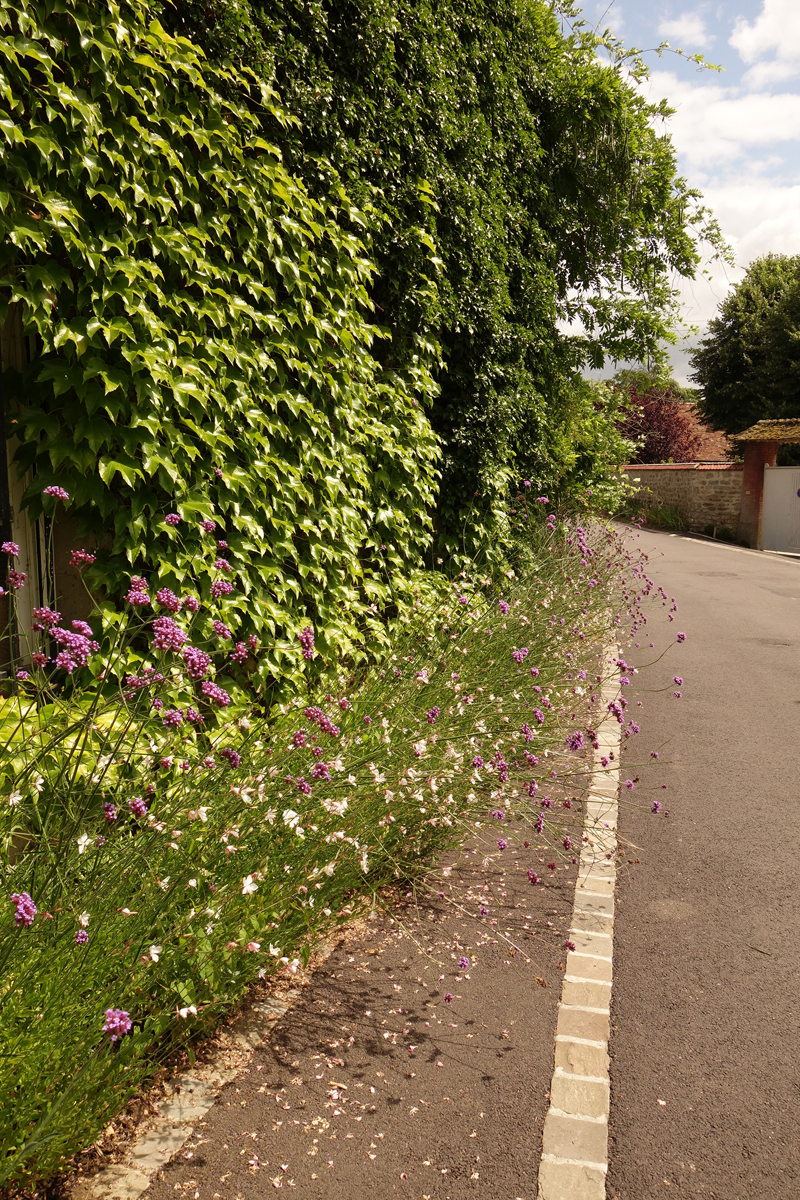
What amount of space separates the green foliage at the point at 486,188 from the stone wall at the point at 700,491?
49.6 feet

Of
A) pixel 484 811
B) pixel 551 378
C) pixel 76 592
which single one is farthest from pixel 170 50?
pixel 551 378

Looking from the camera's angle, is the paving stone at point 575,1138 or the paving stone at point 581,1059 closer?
the paving stone at point 575,1138

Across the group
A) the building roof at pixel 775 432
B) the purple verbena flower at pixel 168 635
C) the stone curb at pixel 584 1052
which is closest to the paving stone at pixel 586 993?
the stone curb at pixel 584 1052

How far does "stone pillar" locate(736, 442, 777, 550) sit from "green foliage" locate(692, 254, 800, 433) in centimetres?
768

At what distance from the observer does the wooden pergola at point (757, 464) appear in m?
22.8

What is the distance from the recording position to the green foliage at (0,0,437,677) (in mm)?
3143

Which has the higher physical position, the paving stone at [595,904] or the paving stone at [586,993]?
the paving stone at [586,993]

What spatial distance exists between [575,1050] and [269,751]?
1.57 metres

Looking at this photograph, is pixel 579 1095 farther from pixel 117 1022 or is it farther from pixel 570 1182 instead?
pixel 117 1022

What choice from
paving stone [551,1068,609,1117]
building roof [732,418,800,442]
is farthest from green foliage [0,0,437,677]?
building roof [732,418,800,442]

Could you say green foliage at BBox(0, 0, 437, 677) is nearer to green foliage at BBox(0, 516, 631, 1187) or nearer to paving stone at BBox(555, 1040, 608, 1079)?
green foliage at BBox(0, 516, 631, 1187)

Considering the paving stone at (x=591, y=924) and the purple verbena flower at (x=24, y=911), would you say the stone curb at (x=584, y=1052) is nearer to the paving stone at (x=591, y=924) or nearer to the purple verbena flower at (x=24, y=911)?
the paving stone at (x=591, y=924)

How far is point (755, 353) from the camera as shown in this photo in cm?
3161

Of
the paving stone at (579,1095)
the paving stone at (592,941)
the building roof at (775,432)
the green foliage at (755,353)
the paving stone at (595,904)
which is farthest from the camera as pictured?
the green foliage at (755,353)
